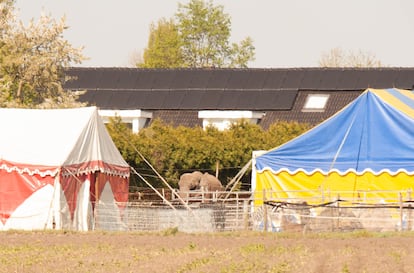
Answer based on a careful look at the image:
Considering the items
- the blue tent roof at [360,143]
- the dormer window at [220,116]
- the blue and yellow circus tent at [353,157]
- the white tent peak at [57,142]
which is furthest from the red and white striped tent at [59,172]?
the dormer window at [220,116]

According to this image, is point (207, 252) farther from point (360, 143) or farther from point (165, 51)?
point (165, 51)

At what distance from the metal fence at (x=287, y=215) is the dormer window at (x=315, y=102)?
1107 inches

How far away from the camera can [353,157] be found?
3481 centimetres

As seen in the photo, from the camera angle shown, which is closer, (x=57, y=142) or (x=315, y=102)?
(x=57, y=142)

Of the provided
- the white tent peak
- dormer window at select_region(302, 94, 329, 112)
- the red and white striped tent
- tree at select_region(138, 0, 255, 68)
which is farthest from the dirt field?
tree at select_region(138, 0, 255, 68)

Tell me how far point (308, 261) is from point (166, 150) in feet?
73.9

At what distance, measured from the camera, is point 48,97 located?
2000 inches

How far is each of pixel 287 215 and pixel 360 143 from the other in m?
3.85

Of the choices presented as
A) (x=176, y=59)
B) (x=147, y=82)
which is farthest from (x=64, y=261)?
(x=176, y=59)

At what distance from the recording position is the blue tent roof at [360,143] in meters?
34.3

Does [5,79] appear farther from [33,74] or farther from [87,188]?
[87,188]

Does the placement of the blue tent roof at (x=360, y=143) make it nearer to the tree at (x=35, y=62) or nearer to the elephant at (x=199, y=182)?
the elephant at (x=199, y=182)

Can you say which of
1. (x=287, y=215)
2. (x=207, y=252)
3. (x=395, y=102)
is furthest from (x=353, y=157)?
(x=207, y=252)

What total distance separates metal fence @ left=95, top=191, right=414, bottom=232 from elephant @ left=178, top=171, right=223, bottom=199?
5.58 metres
